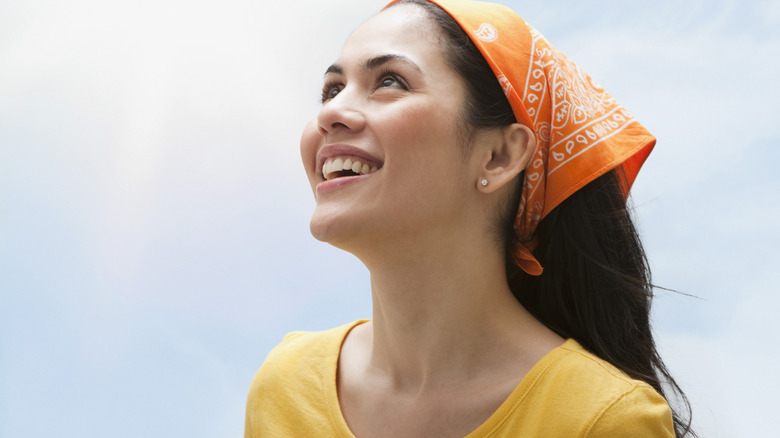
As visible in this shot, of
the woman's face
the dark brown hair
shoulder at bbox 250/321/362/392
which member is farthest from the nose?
shoulder at bbox 250/321/362/392

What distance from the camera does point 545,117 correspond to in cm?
177

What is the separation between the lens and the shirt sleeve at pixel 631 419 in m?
1.57

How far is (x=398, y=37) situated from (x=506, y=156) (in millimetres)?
340

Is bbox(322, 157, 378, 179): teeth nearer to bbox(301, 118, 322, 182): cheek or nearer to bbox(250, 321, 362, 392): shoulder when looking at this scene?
bbox(301, 118, 322, 182): cheek

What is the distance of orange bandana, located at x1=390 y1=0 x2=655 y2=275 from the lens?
1.74 m

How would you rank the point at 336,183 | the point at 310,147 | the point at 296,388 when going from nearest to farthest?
the point at 336,183, the point at 310,147, the point at 296,388

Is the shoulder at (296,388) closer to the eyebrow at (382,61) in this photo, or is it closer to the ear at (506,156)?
the ear at (506,156)

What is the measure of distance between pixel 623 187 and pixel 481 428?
0.65 metres

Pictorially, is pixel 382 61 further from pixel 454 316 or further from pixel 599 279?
pixel 599 279

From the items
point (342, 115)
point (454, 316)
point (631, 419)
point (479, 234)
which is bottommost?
point (631, 419)

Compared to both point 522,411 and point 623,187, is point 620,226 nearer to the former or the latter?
point 623,187

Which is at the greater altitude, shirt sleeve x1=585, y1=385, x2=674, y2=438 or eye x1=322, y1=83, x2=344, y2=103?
eye x1=322, y1=83, x2=344, y2=103

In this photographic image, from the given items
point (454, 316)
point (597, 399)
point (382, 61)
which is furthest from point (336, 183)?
point (597, 399)

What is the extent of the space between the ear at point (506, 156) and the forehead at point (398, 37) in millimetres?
213
